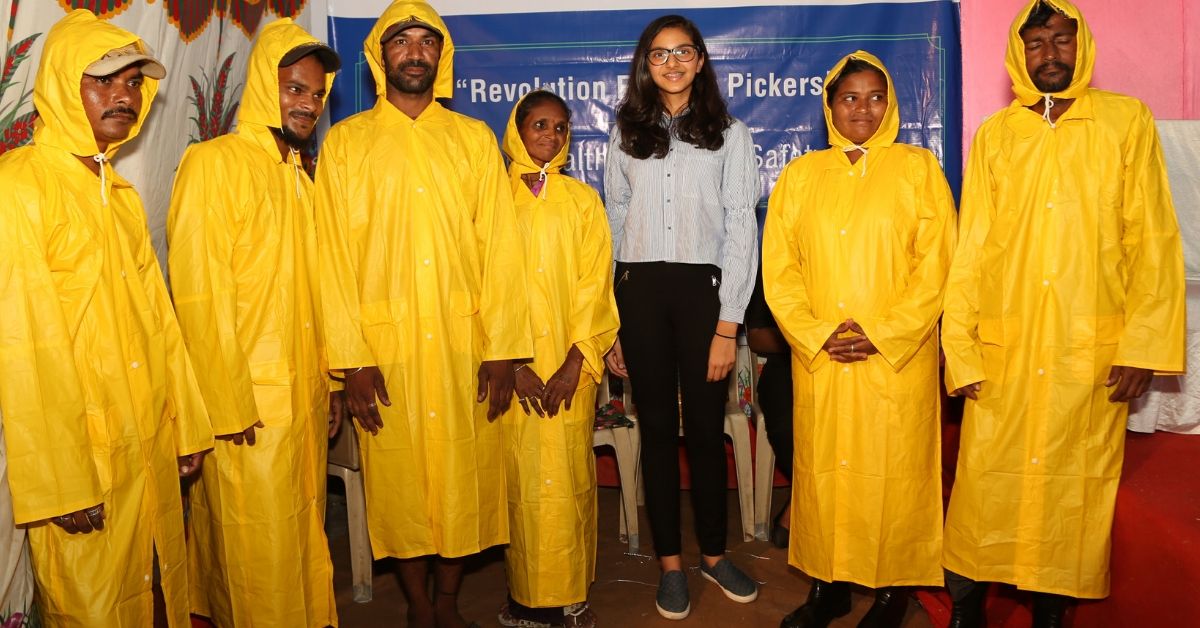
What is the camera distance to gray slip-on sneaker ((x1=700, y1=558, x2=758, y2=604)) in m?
3.22

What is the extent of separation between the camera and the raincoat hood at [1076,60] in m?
2.57

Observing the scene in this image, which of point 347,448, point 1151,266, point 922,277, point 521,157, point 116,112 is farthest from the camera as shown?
point 347,448

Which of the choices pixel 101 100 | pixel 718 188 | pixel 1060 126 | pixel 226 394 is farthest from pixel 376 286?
pixel 1060 126

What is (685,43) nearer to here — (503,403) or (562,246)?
(562,246)

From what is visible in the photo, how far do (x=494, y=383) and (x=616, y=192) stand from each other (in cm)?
88

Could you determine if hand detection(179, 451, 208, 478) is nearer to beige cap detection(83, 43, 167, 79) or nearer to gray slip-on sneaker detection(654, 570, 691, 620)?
beige cap detection(83, 43, 167, 79)

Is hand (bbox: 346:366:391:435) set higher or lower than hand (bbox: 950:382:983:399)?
higher

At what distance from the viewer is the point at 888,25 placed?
14.0 feet

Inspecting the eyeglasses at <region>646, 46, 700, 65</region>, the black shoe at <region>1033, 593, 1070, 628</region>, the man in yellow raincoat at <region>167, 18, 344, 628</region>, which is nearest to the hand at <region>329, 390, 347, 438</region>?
the man in yellow raincoat at <region>167, 18, 344, 628</region>

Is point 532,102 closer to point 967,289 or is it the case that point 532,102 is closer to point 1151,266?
point 967,289

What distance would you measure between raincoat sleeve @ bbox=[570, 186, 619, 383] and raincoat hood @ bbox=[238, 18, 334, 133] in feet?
3.45

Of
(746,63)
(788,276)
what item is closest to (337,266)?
(788,276)

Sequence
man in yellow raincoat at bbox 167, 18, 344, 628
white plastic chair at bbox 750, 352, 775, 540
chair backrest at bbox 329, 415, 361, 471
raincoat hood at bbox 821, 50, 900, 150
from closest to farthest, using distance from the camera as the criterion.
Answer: man in yellow raincoat at bbox 167, 18, 344, 628, raincoat hood at bbox 821, 50, 900, 150, chair backrest at bbox 329, 415, 361, 471, white plastic chair at bbox 750, 352, 775, 540

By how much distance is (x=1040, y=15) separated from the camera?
8.69 feet
